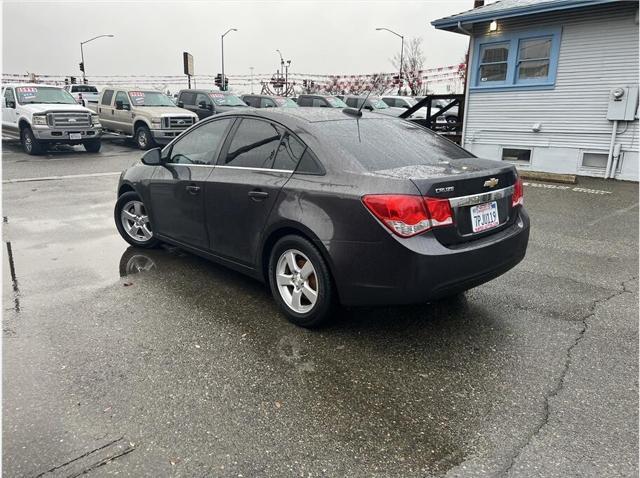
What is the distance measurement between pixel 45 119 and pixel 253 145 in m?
13.1

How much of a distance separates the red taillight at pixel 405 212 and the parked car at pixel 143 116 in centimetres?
1418

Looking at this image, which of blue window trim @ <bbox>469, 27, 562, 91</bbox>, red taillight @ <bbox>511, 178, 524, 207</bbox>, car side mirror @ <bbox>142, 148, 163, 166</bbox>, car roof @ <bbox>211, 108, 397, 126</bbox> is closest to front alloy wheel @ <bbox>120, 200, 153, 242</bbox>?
car side mirror @ <bbox>142, 148, 163, 166</bbox>

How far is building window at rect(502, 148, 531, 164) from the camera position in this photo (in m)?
12.2

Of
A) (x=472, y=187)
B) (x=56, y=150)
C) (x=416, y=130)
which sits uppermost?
(x=416, y=130)

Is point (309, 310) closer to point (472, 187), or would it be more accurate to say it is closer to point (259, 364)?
point (259, 364)

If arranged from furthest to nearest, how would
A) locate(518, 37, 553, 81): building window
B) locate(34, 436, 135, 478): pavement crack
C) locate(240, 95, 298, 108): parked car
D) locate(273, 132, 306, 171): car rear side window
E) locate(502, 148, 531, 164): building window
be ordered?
locate(240, 95, 298, 108): parked car → locate(502, 148, 531, 164): building window → locate(518, 37, 553, 81): building window → locate(273, 132, 306, 171): car rear side window → locate(34, 436, 135, 478): pavement crack

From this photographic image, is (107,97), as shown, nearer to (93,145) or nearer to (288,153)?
(93,145)

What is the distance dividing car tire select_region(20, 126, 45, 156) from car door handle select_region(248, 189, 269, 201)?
13.5m

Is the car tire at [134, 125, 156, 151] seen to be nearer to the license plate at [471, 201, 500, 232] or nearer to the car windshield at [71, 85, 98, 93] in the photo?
the license plate at [471, 201, 500, 232]

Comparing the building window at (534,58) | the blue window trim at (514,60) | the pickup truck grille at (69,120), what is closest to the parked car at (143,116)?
the pickup truck grille at (69,120)

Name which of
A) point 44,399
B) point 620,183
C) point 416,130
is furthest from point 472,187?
point 620,183

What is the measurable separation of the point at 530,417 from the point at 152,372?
2245 millimetres

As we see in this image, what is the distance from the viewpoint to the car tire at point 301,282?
3.49 m

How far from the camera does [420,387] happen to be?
118 inches
